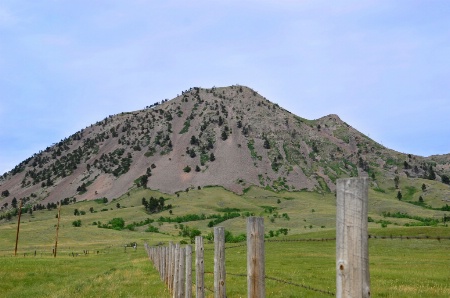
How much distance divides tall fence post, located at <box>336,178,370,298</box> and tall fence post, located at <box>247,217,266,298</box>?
263 centimetres

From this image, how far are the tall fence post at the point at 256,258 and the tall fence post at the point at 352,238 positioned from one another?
2.63m

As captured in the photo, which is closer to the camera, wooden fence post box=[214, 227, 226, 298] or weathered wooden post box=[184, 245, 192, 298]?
wooden fence post box=[214, 227, 226, 298]

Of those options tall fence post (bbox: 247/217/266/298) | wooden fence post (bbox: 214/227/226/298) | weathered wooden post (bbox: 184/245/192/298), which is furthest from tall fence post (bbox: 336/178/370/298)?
weathered wooden post (bbox: 184/245/192/298)

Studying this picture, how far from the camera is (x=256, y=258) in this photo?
760 cm

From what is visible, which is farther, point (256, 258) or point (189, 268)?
point (189, 268)

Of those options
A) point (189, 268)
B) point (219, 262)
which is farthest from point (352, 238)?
point (189, 268)

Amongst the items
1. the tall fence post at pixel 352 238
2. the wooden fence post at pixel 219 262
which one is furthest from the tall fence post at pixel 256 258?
the tall fence post at pixel 352 238

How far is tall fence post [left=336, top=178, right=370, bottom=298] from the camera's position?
187 inches

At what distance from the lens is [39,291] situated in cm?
3347

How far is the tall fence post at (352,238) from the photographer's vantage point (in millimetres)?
4762

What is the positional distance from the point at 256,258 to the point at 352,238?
9.68 ft

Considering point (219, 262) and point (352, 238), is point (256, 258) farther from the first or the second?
point (352, 238)

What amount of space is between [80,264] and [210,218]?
11521cm

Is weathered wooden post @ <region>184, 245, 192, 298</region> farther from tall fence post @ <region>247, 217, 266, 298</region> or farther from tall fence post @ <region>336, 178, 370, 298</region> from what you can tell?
tall fence post @ <region>336, 178, 370, 298</region>
